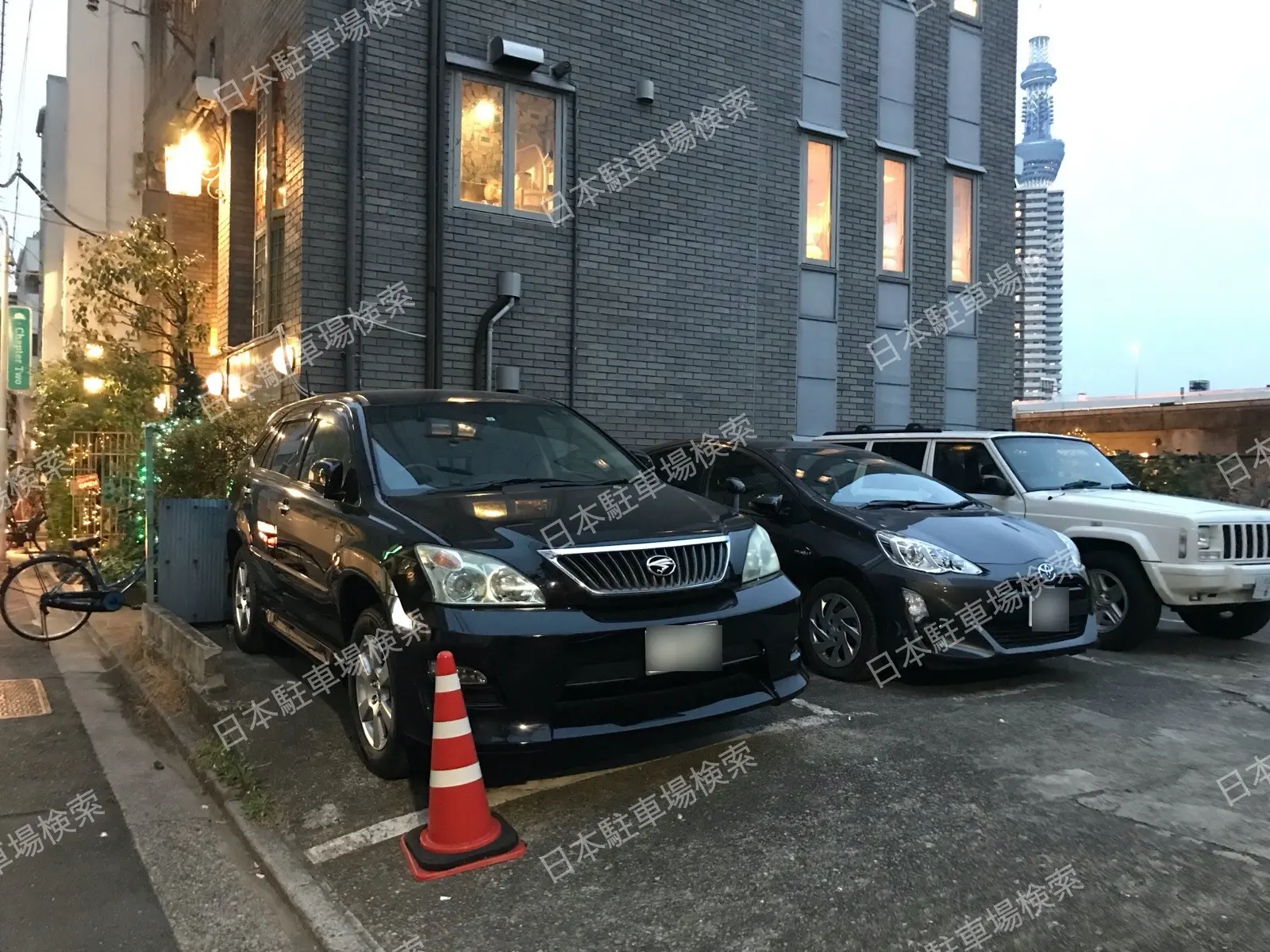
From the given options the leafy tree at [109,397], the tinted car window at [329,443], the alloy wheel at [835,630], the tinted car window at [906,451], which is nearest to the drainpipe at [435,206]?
the tinted car window at [329,443]

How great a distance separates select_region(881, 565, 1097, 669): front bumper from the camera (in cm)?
539

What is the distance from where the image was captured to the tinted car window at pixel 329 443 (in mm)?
4954

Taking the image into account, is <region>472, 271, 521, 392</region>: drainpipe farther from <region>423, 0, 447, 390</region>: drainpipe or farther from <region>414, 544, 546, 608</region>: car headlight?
<region>414, 544, 546, 608</region>: car headlight

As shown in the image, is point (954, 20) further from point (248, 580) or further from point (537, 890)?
point (537, 890)

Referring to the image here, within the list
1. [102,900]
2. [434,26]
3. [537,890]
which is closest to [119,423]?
[434,26]

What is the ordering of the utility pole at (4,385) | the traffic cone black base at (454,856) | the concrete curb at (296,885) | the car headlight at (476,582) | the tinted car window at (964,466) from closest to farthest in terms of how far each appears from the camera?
the concrete curb at (296,885), the traffic cone black base at (454,856), the car headlight at (476,582), the tinted car window at (964,466), the utility pole at (4,385)

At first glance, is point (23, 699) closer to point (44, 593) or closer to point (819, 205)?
point (44, 593)

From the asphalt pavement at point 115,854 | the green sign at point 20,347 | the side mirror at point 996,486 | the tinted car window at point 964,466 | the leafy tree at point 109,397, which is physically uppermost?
the green sign at point 20,347

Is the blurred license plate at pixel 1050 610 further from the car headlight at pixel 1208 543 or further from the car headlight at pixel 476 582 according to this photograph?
the car headlight at pixel 476 582

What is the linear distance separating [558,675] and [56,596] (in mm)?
5566

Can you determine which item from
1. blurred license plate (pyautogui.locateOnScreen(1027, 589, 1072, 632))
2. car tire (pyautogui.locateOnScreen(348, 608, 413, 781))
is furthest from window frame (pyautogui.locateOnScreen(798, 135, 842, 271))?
car tire (pyautogui.locateOnScreen(348, 608, 413, 781))

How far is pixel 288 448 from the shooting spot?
19.4 ft

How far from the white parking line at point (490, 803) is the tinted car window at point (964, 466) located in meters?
3.48

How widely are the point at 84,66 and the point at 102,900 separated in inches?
906
